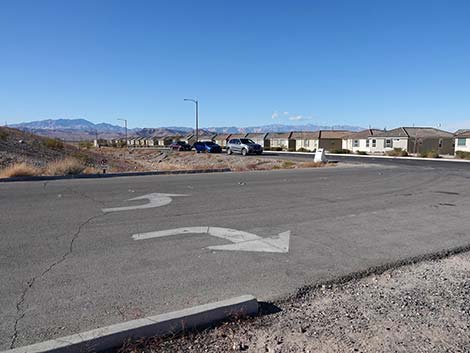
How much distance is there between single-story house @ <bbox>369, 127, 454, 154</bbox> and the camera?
63.1 metres

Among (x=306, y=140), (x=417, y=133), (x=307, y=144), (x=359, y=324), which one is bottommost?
(x=359, y=324)

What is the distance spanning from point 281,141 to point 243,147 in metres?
46.7

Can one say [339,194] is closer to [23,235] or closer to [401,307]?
[401,307]

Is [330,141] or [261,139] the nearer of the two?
[330,141]

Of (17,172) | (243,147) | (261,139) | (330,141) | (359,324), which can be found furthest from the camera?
Answer: (261,139)

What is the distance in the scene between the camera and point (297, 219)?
7773 millimetres

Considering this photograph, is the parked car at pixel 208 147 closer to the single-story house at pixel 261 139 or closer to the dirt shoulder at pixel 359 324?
the single-story house at pixel 261 139

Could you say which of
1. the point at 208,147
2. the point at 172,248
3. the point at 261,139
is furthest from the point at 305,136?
the point at 172,248

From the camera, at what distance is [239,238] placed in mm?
6203

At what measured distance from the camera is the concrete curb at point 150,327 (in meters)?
2.91

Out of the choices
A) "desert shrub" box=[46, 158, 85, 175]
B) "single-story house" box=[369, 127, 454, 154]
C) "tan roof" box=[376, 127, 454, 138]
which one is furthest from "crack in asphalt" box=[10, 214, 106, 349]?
"tan roof" box=[376, 127, 454, 138]

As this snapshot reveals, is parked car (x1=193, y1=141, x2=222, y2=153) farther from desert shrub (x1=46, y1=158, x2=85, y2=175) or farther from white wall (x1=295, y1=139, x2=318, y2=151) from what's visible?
white wall (x1=295, y1=139, x2=318, y2=151)

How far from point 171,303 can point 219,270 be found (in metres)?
1.05

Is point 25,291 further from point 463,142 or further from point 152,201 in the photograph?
point 463,142
